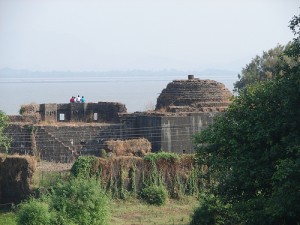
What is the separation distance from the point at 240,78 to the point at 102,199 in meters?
41.5

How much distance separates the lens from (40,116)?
3925 centimetres

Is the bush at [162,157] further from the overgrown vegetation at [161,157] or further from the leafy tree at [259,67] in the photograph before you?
the leafy tree at [259,67]

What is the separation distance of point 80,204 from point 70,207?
14.1 inches

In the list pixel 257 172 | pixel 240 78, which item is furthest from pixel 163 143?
pixel 240 78

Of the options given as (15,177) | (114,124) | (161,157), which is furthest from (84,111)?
(15,177)

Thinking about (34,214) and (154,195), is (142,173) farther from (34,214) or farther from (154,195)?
(34,214)

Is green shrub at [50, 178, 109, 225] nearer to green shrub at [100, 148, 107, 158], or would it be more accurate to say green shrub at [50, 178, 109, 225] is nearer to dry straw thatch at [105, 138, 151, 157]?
green shrub at [100, 148, 107, 158]

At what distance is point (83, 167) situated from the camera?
28.4m

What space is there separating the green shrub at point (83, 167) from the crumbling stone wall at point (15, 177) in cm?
172

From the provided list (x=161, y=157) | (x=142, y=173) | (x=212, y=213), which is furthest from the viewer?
(x=161, y=157)

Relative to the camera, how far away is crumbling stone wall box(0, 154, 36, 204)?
2780 cm

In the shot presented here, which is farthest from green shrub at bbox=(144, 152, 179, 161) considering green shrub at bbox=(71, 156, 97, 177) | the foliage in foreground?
the foliage in foreground

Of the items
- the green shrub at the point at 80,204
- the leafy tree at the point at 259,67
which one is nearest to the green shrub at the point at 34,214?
the green shrub at the point at 80,204

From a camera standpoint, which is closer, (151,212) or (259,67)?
(151,212)
